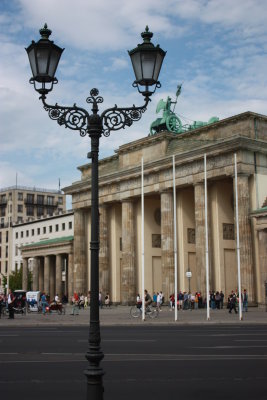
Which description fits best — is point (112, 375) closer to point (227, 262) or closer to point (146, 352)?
point (146, 352)

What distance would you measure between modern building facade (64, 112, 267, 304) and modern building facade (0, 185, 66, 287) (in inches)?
1984

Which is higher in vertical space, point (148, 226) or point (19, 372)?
point (148, 226)

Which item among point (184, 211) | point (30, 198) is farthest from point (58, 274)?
point (30, 198)

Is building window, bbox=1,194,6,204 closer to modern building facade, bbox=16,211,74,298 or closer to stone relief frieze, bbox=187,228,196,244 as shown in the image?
modern building facade, bbox=16,211,74,298

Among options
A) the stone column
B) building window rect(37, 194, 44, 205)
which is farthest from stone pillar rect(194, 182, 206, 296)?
building window rect(37, 194, 44, 205)

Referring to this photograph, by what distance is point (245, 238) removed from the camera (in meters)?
48.9

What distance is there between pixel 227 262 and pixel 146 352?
38.6m

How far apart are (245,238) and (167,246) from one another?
9594 millimetres

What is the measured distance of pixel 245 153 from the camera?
50375 mm

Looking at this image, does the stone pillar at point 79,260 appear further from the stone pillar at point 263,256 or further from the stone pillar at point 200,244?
the stone pillar at point 263,256

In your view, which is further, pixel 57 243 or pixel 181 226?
pixel 57 243

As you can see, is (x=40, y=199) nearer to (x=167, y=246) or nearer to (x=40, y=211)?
(x=40, y=211)

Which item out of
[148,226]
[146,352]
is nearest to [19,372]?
[146,352]

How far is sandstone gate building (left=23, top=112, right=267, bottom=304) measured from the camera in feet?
163
